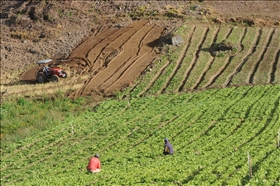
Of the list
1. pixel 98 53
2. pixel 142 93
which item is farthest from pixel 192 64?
pixel 98 53

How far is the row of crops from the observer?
3691 centimetres

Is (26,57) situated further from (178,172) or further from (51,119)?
(178,172)

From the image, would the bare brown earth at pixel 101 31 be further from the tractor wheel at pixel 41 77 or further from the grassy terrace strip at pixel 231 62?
the grassy terrace strip at pixel 231 62

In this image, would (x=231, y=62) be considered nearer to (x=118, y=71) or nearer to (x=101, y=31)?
(x=118, y=71)

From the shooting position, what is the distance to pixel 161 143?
2542 cm

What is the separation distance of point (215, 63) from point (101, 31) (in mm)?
17022

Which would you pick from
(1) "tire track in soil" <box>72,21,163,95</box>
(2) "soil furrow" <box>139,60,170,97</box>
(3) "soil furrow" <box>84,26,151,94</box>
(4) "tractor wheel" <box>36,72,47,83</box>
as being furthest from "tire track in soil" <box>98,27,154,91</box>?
(4) "tractor wheel" <box>36,72,47,83</box>

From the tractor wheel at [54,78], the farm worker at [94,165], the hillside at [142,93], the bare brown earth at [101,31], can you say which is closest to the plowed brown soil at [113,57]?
the bare brown earth at [101,31]

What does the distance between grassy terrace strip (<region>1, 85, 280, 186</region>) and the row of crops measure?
2185 millimetres

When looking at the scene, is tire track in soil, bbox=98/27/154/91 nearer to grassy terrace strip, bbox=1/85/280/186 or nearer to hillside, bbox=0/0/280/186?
hillside, bbox=0/0/280/186

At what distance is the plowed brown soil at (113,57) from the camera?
132 feet

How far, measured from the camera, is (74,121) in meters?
34.1

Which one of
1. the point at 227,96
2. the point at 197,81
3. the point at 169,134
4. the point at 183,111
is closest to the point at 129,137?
the point at 169,134

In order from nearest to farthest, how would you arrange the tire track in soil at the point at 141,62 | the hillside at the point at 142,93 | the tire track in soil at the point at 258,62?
the hillside at the point at 142,93 → the tire track in soil at the point at 258,62 → the tire track in soil at the point at 141,62
